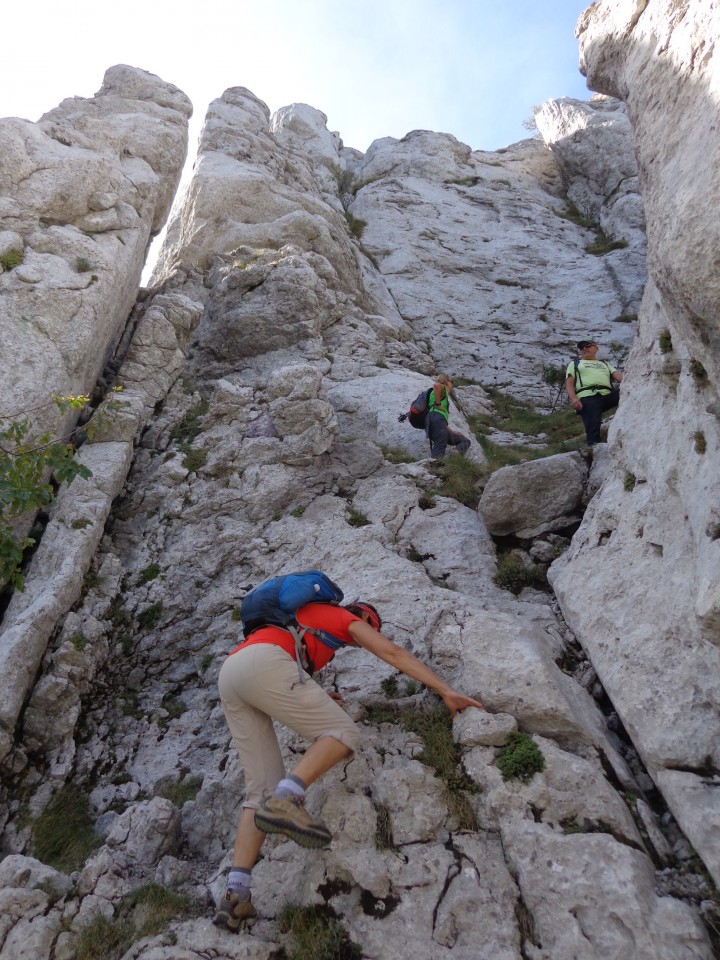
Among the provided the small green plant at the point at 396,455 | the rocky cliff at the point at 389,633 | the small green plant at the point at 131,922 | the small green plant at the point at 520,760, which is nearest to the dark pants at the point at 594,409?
the rocky cliff at the point at 389,633

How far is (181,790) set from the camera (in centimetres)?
684

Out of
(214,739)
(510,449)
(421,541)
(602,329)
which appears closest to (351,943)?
(214,739)

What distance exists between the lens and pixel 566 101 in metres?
32.3

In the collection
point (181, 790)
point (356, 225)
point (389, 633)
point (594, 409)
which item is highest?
point (356, 225)

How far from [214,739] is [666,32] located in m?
9.41

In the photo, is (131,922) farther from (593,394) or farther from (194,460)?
(593,394)

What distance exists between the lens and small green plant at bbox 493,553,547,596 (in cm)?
848

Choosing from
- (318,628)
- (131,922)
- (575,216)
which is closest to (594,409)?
(318,628)

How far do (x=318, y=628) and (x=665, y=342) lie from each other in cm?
531

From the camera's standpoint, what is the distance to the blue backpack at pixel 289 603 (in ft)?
18.5

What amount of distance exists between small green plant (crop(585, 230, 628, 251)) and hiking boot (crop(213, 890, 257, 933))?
80.4ft

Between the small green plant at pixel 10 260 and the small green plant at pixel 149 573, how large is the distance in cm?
663

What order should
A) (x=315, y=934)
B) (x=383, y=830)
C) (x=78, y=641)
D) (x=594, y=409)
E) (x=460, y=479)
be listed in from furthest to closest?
(x=594, y=409) < (x=460, y=479) < (x=78, y=641) < (x=383, y=830) < (x=315, y=934)

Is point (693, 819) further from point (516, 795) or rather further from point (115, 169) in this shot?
point (115, 169)
